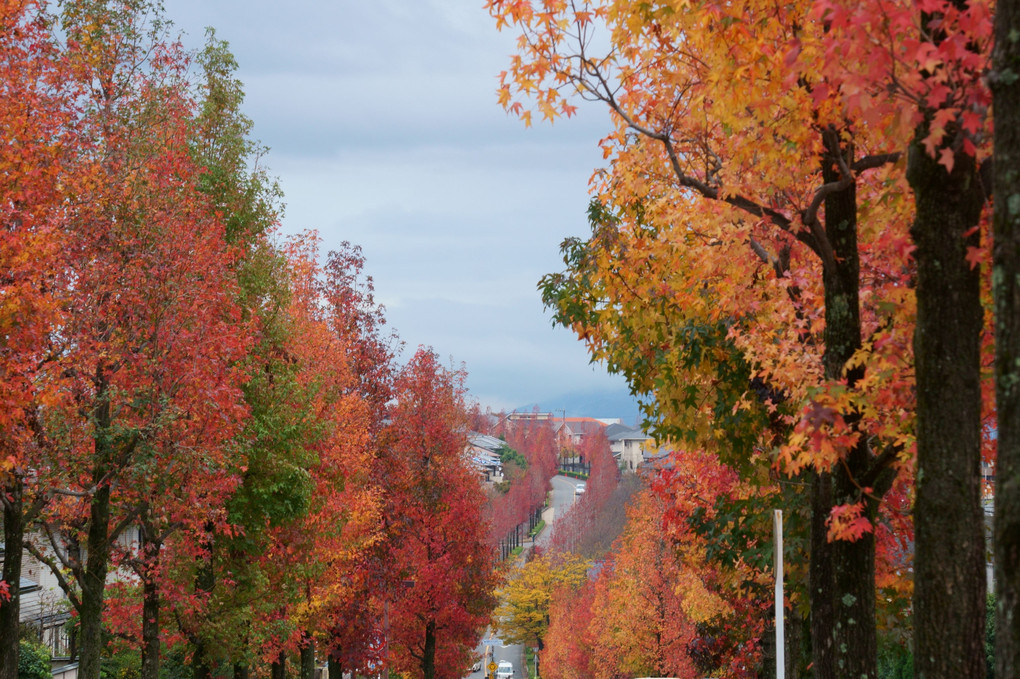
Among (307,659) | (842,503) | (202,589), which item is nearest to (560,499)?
(307,659)

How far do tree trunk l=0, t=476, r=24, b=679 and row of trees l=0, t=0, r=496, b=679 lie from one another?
0.03m

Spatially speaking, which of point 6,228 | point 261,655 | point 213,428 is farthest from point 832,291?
point 261,655

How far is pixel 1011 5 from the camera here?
5.50 metres

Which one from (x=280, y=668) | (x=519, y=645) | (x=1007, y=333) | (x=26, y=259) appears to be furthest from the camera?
(x=519, y=645)

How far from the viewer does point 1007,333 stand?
5223mm

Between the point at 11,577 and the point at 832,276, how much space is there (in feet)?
40.8

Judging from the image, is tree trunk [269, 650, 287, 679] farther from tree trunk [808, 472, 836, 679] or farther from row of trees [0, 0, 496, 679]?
tree trunk [808, 472, 836, 679]

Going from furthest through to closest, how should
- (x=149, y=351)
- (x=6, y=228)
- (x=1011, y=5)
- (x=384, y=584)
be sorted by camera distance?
(x=384, y=584) → (x=149, y=351) → (x=6, y=228) → (x=1011, y=5)

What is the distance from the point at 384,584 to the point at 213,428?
22179mm

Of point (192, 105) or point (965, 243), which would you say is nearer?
point (965, 243)

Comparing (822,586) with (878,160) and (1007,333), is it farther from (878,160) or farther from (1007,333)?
(1007,333)

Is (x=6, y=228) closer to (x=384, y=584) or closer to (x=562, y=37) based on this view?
(x=562, y=37)

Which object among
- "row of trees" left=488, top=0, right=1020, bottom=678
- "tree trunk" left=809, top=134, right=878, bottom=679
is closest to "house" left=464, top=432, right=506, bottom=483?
"row of trees" left=488, top=0, right=1020, bottom=678

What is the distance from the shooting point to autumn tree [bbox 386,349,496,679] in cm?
4128
